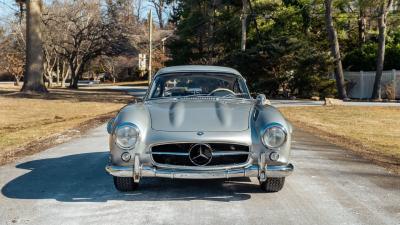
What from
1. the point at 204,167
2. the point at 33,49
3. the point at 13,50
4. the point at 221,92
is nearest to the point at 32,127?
the point at 221,92

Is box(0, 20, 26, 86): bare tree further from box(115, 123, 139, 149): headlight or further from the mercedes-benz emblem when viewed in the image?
the mercedes-benz emblem

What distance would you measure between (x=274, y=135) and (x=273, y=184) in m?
0.67

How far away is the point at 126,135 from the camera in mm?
5750

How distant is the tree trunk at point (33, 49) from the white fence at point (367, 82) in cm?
1991

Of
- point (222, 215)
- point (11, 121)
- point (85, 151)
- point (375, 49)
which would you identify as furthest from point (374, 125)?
point (375, 49)

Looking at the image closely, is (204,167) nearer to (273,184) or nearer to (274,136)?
(274,136)

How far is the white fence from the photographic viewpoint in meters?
33.0

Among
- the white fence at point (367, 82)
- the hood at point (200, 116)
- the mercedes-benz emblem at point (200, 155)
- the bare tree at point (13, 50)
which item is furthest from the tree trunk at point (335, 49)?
the bare tree at point (13, 50)

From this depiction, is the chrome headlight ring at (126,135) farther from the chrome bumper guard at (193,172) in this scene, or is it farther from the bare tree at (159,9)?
the bare tree at (159,9)

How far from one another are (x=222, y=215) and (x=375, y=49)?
3399 cm

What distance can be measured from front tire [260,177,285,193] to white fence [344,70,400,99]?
93.3 ft

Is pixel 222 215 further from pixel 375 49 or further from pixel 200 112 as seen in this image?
pixel 375 49

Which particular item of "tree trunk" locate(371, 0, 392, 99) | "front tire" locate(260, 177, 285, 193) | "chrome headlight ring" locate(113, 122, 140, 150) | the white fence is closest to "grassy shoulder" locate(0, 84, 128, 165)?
"chrome headlight ring" locate(113, 122, 140, 150)

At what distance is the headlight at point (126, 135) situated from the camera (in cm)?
571
